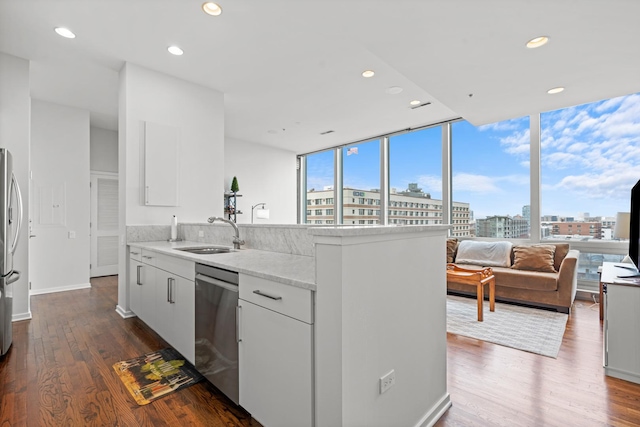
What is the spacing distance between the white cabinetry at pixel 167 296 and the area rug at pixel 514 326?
2.50 m

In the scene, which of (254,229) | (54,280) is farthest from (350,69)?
(54,280)

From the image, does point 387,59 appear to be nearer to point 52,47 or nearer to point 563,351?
point 563,351

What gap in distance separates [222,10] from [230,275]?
237 cm

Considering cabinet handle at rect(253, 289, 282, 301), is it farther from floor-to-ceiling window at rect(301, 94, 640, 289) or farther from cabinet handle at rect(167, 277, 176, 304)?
floor-to-ceiling window at rect(301, 94, 640, 289)

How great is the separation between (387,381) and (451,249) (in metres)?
4.36

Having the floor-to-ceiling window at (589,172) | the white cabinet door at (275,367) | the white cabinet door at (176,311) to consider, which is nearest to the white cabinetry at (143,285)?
the white cabinet door at (176,311)

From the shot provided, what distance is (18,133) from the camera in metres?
3.42

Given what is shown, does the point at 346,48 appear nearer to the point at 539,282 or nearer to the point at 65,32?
the point at 65,32

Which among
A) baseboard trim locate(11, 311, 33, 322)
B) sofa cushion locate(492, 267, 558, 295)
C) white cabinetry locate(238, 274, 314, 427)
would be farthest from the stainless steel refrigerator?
sofa cushion locate(492, 267, 558, 295)

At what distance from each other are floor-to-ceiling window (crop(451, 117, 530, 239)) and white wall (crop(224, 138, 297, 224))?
4.26 meters

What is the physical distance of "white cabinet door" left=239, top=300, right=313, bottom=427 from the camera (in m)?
1.30

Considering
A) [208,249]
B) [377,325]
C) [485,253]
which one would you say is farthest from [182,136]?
[485,253]

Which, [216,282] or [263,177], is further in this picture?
[263,177]

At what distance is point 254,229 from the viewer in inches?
106
